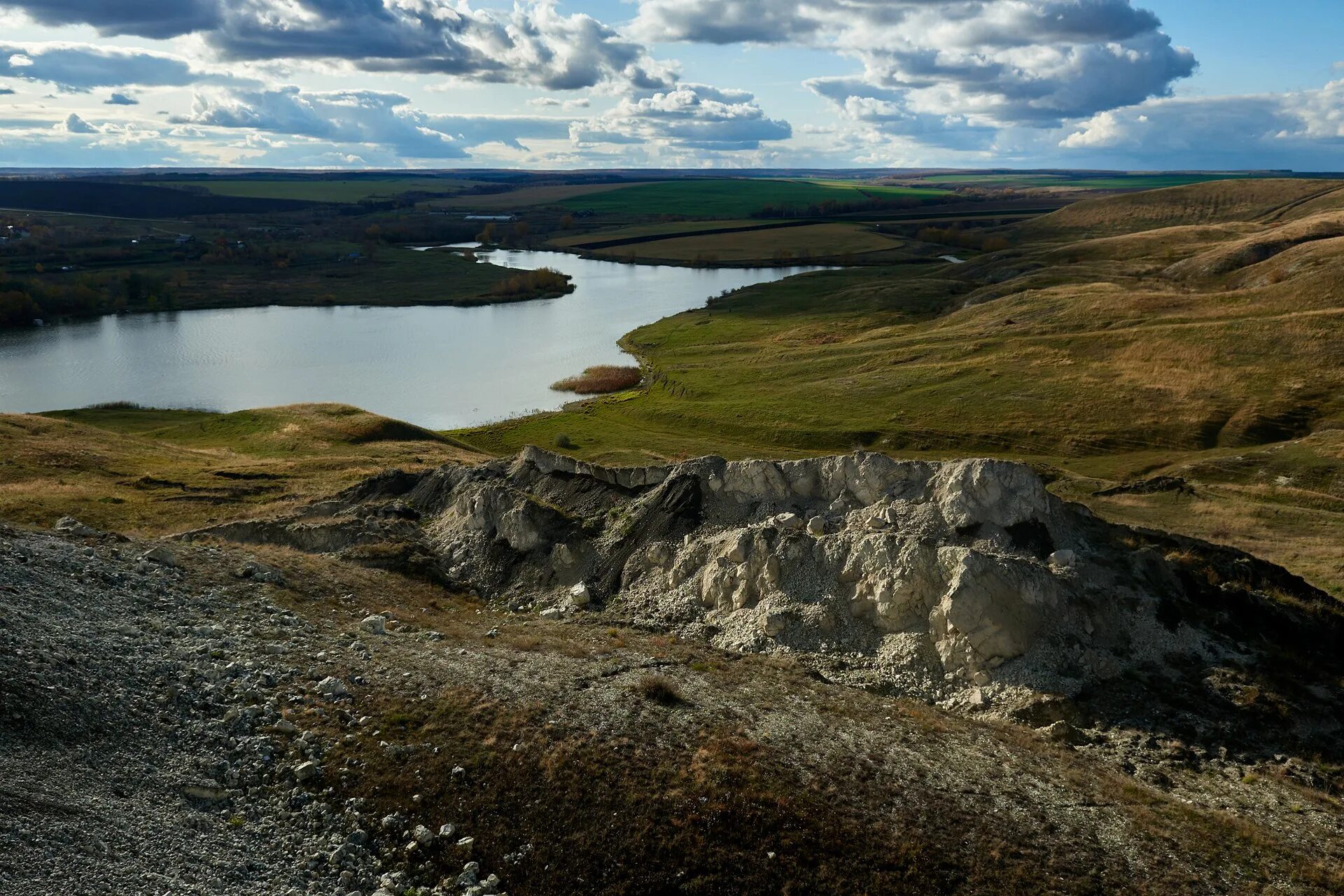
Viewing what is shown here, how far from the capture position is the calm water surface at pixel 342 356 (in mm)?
94812

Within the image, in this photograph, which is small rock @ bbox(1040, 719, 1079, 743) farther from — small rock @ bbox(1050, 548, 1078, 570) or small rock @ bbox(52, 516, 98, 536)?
small rock @ bbox(52, 516, 98, 536)

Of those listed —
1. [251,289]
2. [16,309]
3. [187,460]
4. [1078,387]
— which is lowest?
[187,460]

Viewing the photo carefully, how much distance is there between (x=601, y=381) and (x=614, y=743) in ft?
272

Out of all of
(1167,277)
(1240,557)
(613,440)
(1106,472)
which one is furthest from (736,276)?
(1240,557)

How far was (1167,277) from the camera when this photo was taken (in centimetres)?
12044

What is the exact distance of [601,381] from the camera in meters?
101

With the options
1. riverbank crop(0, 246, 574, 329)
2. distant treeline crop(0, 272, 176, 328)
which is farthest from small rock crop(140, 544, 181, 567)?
distant treeline crop(0, 272, 176, 328)

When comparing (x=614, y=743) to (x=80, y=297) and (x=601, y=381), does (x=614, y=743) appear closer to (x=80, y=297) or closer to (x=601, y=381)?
(x=601, y=381)

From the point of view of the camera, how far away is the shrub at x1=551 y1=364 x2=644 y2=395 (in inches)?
3868

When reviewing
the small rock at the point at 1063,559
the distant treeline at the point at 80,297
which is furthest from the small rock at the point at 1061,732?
the distant treeline at the point at 80,297

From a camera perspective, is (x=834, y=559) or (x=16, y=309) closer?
(x=834, y=559)

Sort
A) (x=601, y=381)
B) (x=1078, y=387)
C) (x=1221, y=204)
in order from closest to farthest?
1. (x=1078, y=387)
2. (x=601, y=381)
3. (x=1221, y=204)

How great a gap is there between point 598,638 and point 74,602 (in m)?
13.7

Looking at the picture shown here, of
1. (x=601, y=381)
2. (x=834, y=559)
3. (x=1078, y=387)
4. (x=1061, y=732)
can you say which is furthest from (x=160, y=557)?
(x=601, y=381)
